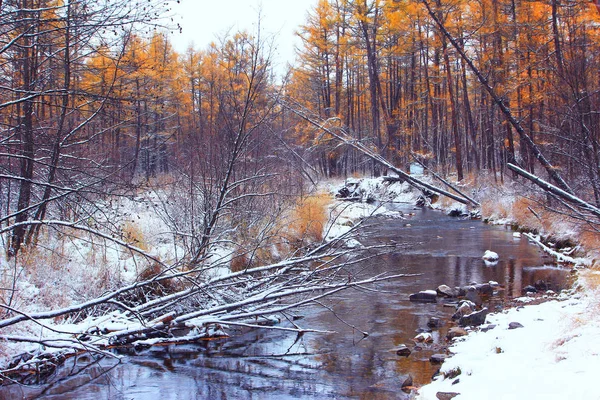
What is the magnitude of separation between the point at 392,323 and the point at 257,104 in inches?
180

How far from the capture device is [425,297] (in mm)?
8820

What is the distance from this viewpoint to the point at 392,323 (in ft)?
24.8

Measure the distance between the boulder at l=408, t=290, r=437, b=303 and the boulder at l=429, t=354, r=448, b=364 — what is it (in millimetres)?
2790

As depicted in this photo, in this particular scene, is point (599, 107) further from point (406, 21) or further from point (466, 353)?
point (406, 21)

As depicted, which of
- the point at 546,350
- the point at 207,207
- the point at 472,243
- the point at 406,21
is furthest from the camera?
the point at 406,21

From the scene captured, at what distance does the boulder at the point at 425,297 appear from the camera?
877cm

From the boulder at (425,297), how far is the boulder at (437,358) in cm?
279

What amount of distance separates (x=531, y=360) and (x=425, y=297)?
159 inches

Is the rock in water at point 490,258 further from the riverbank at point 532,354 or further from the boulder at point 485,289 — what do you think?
the riverbank at point 532,354

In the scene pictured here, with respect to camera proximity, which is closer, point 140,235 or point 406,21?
point 140,235

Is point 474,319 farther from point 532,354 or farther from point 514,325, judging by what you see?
point 532,354

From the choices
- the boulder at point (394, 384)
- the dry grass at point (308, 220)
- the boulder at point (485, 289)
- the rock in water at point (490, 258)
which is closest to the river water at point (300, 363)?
the boulder at point (394, 384)

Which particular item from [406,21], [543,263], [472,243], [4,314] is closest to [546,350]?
[4,314]

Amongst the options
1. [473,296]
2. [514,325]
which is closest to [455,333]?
[514,325]
